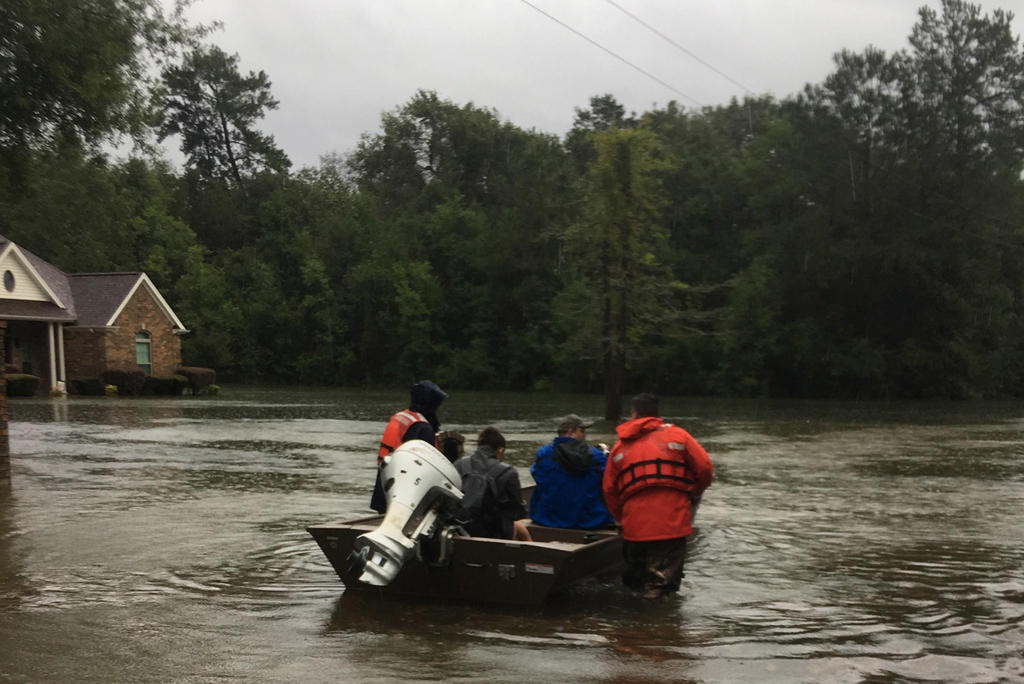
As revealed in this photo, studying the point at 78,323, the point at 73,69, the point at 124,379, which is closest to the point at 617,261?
the point at 73,69

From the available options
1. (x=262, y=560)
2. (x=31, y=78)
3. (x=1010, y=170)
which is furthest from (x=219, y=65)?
(x=262, y=560)

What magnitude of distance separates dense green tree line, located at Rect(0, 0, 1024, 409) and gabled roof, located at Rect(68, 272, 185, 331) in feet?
12.7

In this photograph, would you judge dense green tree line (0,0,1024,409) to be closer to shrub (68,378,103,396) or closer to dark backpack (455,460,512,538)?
shrub (68,378,103,396)

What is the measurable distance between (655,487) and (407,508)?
2.12 meters

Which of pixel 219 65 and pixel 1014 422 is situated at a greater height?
pixel 219 65

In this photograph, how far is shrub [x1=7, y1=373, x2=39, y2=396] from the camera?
42656 mm

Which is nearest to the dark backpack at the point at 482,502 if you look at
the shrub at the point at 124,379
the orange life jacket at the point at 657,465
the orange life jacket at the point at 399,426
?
the orange life jacket at the point at 399,426

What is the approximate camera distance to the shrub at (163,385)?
48812 mm

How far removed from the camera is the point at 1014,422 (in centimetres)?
3719

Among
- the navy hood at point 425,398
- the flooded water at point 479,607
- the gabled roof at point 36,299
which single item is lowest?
the flooded water at point 479,607

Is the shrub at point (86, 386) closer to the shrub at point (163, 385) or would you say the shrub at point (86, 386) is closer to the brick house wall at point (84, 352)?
the brick house wall at point (84, 352)

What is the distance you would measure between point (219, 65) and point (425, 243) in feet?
104

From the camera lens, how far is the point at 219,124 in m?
92.4

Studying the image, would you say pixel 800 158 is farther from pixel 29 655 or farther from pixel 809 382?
pixel 29 655
